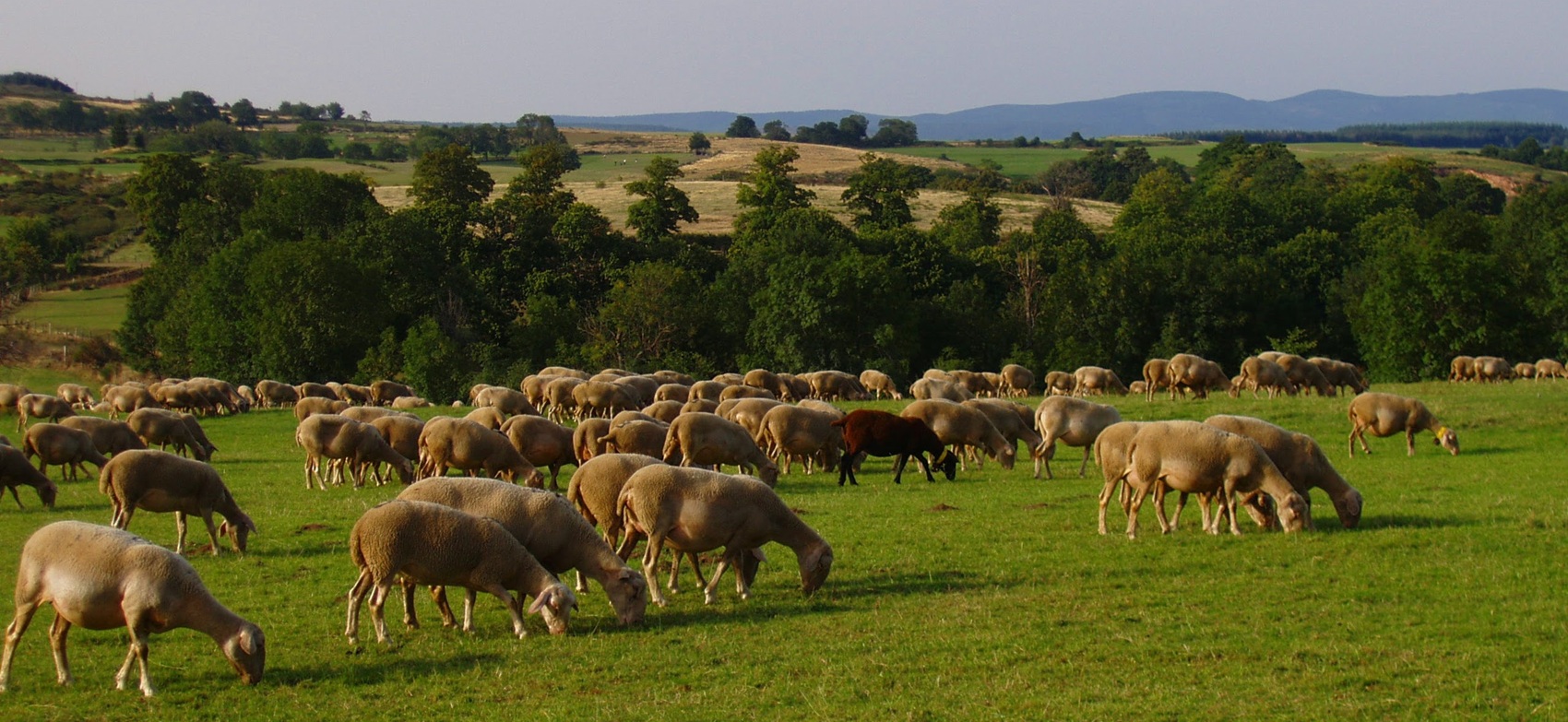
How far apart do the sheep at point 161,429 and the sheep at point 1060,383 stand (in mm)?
28491

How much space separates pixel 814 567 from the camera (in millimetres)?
15086

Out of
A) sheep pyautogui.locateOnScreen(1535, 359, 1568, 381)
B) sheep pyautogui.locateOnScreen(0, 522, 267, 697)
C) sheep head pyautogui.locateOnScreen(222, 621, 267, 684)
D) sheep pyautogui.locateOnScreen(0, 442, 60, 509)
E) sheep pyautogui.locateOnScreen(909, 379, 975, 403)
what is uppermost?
sheep pyautogui.locateOnScreen(0, 522, 267, 697)

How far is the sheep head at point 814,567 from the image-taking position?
1509 cm

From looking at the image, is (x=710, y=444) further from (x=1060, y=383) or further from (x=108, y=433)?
(x=1060, y=383)

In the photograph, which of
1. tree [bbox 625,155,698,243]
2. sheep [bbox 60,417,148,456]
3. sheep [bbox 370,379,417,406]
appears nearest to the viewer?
sheep [bbox 60,417,148,456]

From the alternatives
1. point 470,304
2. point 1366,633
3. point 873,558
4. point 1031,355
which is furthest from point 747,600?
point 470,304

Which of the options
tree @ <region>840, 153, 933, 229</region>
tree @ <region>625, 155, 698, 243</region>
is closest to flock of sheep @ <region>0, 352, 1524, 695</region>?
tree @ <region>625, 155, 698, 243</region>

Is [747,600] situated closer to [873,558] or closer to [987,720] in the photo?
[873,558]

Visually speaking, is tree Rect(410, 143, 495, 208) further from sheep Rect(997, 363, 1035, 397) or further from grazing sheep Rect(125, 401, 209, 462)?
grazing sheep Rect(125, 401, 209, 462)

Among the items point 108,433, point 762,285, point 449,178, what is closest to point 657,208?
point 449,178

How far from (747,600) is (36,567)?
268 inches

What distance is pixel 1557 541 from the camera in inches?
658

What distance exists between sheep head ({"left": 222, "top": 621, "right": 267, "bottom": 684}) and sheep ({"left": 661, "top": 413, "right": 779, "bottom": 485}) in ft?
35.2

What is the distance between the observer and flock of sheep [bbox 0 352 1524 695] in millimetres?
11945
